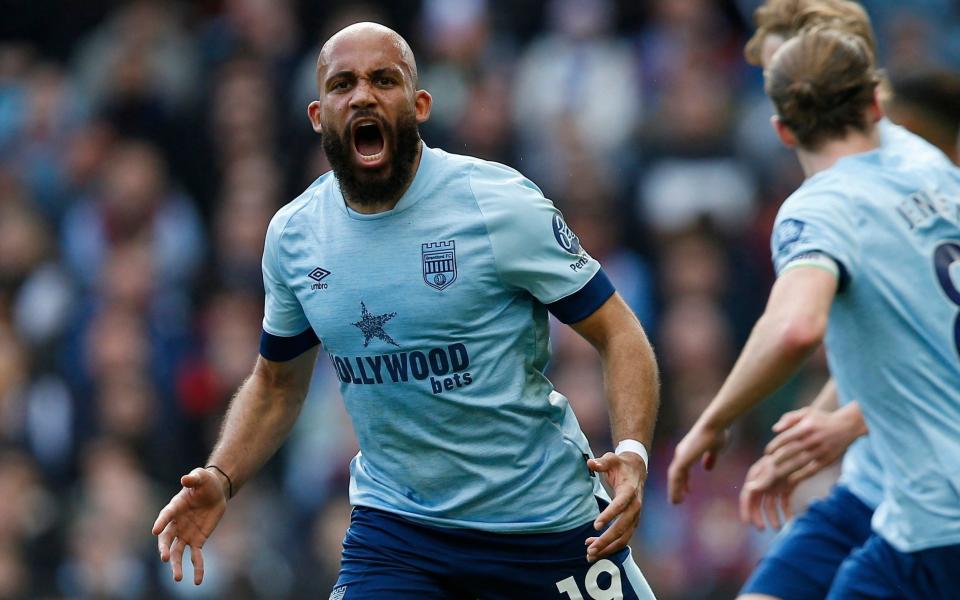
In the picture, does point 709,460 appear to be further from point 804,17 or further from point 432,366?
point 804,17

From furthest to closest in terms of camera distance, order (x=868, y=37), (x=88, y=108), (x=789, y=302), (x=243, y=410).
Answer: (x=88, y=108) < (x=868, y=37) < (x=243, y=410) < (x=789, y=302)

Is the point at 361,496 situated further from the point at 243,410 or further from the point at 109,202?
the point at 109,202

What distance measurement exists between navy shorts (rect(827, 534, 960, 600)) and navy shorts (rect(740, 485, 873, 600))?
32cm

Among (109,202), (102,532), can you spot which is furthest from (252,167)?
(102,532)

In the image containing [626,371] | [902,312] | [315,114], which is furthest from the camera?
[315,114]

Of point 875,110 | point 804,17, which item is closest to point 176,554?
point 875,110

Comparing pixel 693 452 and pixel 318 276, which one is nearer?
pixel 693 452

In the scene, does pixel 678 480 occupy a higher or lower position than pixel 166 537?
lower

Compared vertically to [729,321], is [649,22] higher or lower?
higher

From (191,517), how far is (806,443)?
6.97 ft

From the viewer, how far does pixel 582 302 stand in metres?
5.21

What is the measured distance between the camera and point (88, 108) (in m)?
14.6

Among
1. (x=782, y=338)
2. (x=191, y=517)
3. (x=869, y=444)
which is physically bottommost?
(x=869, y=444)

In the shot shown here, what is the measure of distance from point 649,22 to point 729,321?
309 centimetres
